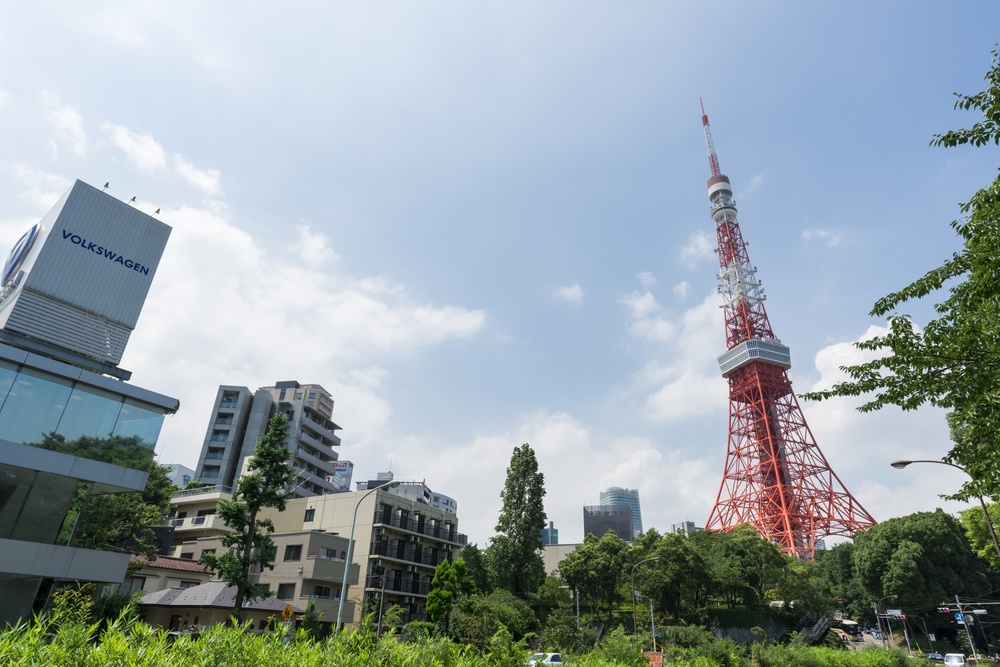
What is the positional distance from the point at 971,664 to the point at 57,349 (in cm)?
6215

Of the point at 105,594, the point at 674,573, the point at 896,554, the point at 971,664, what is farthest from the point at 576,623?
the point at 896,554

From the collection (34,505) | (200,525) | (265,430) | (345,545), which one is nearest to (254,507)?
(34,505)

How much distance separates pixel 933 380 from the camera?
30.0 feet

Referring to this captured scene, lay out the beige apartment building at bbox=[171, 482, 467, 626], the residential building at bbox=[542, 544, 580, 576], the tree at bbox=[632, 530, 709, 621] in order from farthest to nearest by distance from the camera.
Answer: the residential building at bbox=[542, 544, 580, 576] < the tree at bbox=[632, 530, 709, 621] < the beige apartment building at bbox=[171, 482, 467, 626]

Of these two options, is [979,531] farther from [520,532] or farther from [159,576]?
[159,576]

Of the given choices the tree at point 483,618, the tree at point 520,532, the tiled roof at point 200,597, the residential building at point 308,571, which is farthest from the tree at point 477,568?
the tiled roof at point 200,597

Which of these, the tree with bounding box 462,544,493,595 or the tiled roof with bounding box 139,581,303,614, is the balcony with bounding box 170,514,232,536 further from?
the tree with bounding box 462,544,493,595

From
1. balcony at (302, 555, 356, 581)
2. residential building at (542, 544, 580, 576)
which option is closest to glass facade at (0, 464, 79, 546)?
balcony at (302, 555, 356, 581)

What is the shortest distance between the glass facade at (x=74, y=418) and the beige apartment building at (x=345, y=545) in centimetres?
1635

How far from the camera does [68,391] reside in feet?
65.0

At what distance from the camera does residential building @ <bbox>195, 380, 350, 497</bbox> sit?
66188 millimetres

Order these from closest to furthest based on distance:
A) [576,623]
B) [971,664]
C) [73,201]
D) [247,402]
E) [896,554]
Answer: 1. [73,201]
2. [576,623]
3. [971,664]
4. [896,554]
5. [247,402]

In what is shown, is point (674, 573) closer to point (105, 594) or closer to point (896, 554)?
point (896, 554)

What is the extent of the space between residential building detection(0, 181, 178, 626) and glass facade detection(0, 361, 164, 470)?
3 centimetres
